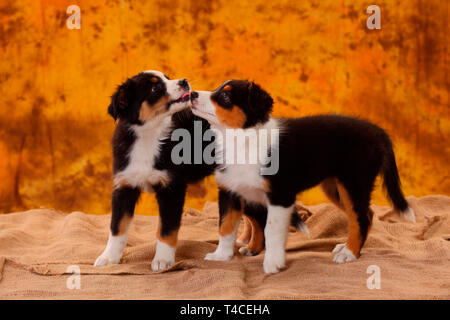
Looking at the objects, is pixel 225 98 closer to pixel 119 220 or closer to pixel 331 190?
pixel 119 220

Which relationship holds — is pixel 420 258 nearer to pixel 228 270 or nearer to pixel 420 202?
pixel 228 270

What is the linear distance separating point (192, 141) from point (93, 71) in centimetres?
199

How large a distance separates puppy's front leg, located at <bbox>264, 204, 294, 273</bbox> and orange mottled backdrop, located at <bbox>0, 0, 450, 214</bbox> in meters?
2.10

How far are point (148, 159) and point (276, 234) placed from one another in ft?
2.67

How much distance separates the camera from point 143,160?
2943mm

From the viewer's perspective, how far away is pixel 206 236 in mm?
3783

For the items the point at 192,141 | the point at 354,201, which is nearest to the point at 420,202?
the point at 354,201

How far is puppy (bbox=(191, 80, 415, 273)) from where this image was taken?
9.11 feet

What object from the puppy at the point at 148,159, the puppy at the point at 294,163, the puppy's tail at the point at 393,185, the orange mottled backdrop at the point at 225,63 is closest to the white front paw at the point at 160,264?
the puppy at the point at 148,159

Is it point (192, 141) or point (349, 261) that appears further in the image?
point (192, 141)

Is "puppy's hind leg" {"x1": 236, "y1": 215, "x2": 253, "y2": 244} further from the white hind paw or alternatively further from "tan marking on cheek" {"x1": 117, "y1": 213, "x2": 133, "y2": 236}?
the white hind paw

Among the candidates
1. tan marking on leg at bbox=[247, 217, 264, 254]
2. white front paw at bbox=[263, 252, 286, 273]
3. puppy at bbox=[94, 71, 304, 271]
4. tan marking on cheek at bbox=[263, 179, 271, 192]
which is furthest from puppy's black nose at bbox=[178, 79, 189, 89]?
white front paw at bbox=[263, 252, 286, 273]

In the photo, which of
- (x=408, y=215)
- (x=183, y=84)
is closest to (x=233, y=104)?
(x=183, y=84)

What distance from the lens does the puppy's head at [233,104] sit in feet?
9.12
